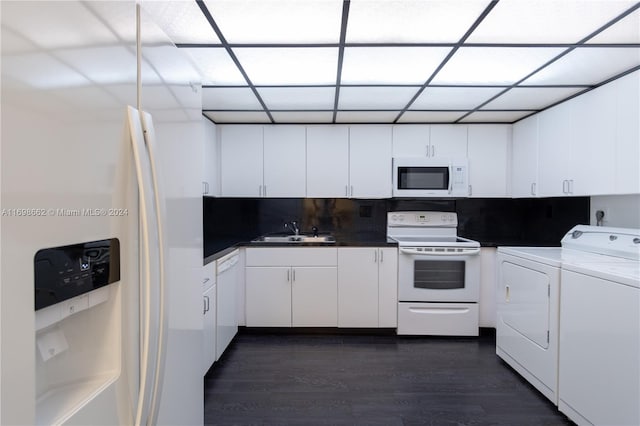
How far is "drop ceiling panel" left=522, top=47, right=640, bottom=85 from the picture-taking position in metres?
1.82

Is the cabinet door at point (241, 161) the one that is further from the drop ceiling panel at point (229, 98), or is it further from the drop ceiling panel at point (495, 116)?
the drop ceiling panel at point (495, 116)

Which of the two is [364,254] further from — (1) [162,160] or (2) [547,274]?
(1) [162,160]

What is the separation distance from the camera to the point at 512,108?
9.30 ft

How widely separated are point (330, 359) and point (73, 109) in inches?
97.6

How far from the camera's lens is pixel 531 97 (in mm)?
2555

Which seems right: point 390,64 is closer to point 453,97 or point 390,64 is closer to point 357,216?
point 453,97

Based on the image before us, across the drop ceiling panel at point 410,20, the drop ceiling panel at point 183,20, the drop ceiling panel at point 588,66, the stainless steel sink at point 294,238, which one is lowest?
the stainless steel sink at point 294,238

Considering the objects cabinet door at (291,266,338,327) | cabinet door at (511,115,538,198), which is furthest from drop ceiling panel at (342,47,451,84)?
cabinet door at (291,266,338,327)

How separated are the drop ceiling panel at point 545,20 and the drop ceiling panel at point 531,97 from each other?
2.48 feet

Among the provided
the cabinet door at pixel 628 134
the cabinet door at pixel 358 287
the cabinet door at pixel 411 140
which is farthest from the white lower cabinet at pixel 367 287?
the cabinet door at pixel 628 134

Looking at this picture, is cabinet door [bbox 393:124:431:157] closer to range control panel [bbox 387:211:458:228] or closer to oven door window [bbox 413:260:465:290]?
range control panel [bbox 387:211:458:228]

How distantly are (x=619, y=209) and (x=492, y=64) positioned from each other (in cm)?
160

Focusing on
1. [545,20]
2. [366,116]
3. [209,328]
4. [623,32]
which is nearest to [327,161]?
[366,116]

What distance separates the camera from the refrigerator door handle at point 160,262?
75 cm
